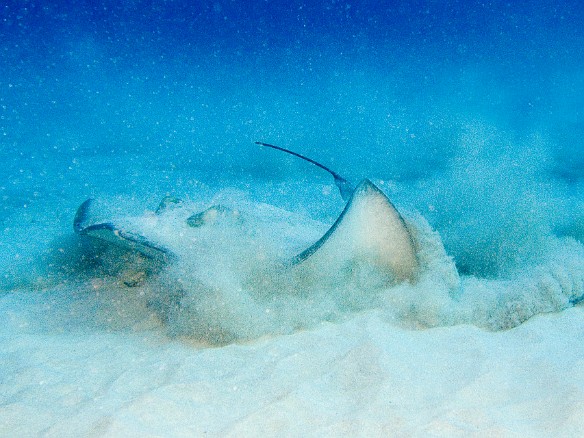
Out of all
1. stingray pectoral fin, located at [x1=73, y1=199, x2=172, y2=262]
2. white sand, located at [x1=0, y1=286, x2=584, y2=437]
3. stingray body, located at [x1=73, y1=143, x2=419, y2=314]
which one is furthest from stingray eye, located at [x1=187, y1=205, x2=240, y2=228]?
white sand, located at [x1=0, y1=286, x2=584, y2=437]

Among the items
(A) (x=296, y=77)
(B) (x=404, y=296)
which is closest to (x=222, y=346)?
(B) (x=404, y=296)

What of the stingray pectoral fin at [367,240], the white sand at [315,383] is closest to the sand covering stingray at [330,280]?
the stingray pectoral fin at [367,240]

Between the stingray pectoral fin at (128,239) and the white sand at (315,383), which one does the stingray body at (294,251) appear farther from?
the white sand at (315,383)

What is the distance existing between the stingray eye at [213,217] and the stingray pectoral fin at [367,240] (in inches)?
43.7

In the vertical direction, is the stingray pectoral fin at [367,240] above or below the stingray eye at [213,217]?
below

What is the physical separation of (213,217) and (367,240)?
163cm

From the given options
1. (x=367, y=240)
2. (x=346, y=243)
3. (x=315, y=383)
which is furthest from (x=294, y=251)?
(x=315, y=383)

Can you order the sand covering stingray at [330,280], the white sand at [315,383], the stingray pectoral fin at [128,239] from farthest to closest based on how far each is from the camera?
the stingray pectoral fin at [128,239]
the sand covering stingray at [330,280]
the white sand at [315,383]

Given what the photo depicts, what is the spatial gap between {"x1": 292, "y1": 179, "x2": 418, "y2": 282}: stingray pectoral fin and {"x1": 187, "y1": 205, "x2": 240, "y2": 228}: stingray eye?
3.64 ft

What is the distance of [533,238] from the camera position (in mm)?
4117

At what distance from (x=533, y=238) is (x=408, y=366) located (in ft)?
10.4

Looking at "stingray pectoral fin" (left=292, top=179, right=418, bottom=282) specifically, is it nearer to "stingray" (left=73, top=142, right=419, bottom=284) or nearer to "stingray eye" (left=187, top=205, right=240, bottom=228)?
"stingray" (left=73, top=142, right=419, bottom=284)

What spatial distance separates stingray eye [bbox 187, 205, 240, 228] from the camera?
345 centimetres

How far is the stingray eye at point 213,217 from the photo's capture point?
11.3 ft
